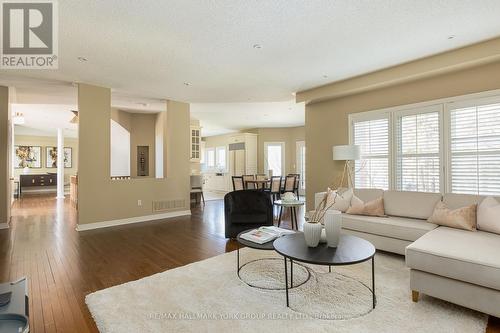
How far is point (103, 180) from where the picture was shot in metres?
5.27

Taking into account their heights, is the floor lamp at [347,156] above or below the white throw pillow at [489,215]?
above

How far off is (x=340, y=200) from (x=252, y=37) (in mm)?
2794

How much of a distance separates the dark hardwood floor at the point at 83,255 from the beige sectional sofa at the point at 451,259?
27 centimetres

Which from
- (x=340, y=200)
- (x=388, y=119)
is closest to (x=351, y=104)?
(x=388, y=119)

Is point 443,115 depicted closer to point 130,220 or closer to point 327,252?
point 327,252

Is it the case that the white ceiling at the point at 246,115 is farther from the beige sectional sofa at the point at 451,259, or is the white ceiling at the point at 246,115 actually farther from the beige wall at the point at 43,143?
the beige wall at the point at 43,143

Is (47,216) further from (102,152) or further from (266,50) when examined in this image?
(266,50)

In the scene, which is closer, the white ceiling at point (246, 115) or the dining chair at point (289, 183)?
the white ceiling at point (246, 115)

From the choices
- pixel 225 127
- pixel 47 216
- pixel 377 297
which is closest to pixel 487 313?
pixel 377 297

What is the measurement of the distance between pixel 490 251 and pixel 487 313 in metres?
0.53

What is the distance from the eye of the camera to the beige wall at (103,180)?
16.5 ft

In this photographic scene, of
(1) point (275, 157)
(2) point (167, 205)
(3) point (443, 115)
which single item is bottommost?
(2) point (167, 205)

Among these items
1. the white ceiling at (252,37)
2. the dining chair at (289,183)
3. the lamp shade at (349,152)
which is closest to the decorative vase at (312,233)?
the white ceiling at (252,37)

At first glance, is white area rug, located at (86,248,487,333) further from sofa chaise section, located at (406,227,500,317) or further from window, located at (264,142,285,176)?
window, located at (264,142,285,176)
